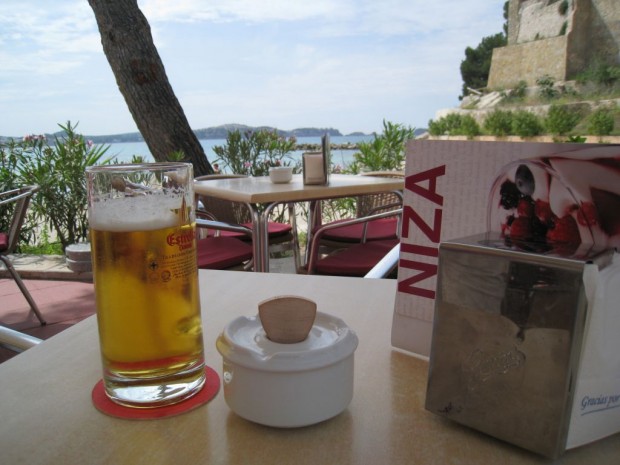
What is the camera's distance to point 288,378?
41 cm

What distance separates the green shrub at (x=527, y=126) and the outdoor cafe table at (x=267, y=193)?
89.2 feet

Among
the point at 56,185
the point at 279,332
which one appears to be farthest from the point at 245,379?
the point at 56,185

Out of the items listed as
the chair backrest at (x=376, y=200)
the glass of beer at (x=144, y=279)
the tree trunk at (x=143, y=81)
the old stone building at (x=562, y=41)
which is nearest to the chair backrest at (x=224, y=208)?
the chair backrest at (x=376, y=200)

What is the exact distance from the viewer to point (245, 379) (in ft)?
1.39

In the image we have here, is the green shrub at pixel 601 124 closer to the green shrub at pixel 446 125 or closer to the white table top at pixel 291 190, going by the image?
the green shrub at pixel 446 125

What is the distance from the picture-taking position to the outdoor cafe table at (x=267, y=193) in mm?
2383

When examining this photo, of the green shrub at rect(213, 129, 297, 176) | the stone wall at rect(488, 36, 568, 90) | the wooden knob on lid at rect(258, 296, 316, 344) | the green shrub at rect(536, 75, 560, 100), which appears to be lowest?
the green shrub at rect(213, 129, 297, 176)

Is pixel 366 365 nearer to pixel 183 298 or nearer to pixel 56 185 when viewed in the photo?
pixel 183 298

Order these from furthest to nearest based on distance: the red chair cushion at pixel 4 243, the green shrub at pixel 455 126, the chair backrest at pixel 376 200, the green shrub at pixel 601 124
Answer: the green shrub at pixel 455 126 < the green shrub at pixel 601 124 < the chair backrest at pixel 376 200 < the red chair cushion at pixel 4 243

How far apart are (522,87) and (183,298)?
3702cm

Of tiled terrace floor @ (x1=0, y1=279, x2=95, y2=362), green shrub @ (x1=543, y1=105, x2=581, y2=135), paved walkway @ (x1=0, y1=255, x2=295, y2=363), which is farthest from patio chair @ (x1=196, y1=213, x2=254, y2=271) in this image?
green shrub @ (x1=543, y1=105, x2=581, y2=135)

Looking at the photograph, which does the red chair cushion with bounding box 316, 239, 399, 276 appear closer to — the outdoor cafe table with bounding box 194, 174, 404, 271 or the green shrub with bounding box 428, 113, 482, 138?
the outdoor cafe table with bounding box 194, 174, 404, 271

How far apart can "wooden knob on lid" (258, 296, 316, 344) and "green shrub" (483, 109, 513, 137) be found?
1184 inches

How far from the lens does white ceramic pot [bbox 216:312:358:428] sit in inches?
16.2
